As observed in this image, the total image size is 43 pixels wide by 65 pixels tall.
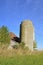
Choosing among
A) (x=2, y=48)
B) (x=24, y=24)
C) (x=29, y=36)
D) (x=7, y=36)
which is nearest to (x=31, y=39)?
(x=29, y=36)

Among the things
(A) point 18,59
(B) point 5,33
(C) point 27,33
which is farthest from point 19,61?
(C) point 27,33

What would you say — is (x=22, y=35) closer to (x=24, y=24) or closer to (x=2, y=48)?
(x=24, y=24)

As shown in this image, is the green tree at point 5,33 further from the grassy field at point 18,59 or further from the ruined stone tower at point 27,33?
the grassy field at point 18,59

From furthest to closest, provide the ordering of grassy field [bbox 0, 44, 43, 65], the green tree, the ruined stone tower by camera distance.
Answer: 1. the ruined stone tower
2. the green tree
3. grassy field [bbox 0, 44, 43, 65]

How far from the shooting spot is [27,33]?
4994 centimetres

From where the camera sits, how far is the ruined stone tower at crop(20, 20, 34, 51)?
160ft

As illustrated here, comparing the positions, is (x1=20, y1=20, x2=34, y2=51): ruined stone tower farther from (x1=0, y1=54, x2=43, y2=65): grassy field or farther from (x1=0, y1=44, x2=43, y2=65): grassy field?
(x1=0, y1=54, x2=43, y2=65): grassy field

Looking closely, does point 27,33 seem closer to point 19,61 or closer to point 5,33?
point 5,33

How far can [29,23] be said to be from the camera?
51531 millimetres

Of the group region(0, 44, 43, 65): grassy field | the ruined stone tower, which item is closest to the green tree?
the ruined stone tower

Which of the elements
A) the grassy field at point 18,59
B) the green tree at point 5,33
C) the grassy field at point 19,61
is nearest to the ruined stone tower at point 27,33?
the green tree at point 5,33

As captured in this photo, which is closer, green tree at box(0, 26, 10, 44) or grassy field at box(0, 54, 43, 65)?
grassy field at box(0, 54, 43, 65)

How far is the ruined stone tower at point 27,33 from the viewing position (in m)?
48.7

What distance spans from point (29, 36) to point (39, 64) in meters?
41.8
